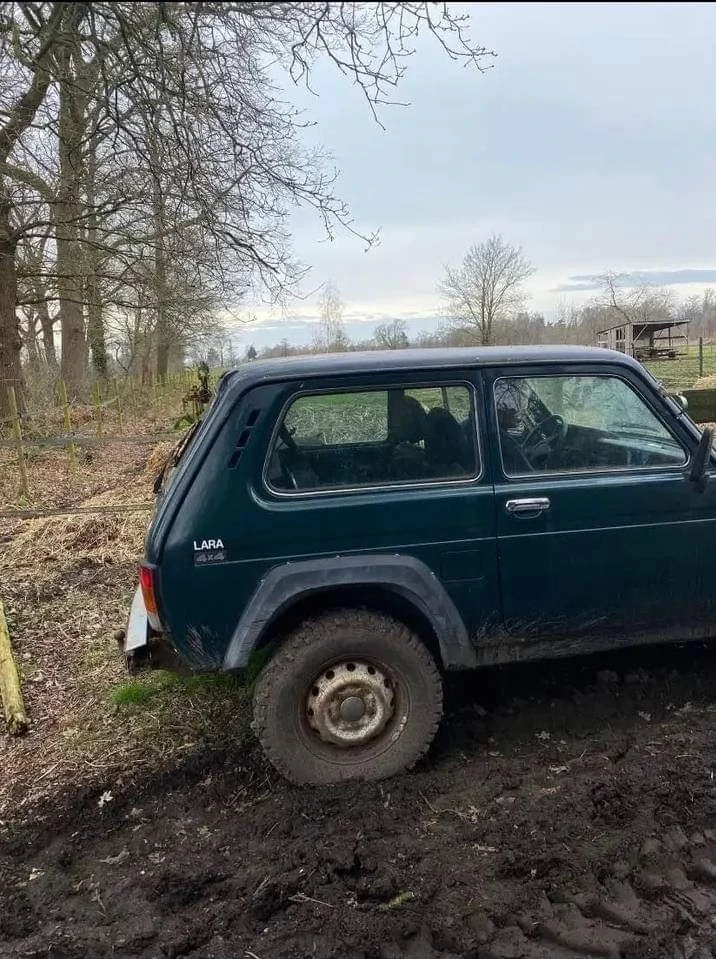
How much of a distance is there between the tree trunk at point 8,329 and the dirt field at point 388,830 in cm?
1085

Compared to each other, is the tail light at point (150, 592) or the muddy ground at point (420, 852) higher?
the tail light at point (150, 592)

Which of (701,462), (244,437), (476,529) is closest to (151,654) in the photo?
(244,437)

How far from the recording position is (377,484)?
2973 mm

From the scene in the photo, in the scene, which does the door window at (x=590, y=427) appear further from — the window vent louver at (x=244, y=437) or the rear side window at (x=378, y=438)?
the window vent louver at (x=244, y=437)

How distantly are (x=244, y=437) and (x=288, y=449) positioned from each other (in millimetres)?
204

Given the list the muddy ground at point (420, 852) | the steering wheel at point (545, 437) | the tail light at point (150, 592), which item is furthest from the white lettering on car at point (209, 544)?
the steering wheel at point (545, 437)

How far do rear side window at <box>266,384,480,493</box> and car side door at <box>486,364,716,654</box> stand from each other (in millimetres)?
178

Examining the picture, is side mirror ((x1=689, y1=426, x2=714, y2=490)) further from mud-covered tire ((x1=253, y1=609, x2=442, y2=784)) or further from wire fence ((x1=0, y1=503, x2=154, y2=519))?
wire fence ((x1=0, y1=503, x2=154, y2=519))

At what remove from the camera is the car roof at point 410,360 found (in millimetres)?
2951

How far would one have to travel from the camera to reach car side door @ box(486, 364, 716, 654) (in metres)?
3.04

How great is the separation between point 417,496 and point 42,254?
509 inches

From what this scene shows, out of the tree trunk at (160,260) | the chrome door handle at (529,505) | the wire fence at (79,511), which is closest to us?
the chrome door handle at (529,505)

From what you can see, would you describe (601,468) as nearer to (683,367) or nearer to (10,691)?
(10,691)

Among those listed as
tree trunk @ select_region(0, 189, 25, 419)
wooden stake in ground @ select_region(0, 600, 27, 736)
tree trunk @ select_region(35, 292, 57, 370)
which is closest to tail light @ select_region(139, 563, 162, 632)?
wooden stake in ground @ select_region(0, 600, 27, 736)
